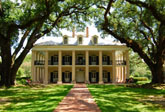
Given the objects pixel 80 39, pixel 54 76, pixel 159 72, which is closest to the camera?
pixel 159 72

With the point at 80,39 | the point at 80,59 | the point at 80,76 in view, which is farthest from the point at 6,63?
the point at 80,76

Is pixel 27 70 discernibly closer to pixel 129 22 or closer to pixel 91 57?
pixel 91 57

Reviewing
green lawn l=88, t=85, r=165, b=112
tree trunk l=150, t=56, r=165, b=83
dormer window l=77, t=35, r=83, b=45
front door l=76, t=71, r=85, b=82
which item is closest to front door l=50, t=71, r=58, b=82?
front door l=76, t=71, r=85, b=82

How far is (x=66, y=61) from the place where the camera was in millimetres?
32219

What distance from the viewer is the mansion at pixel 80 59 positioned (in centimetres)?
2962

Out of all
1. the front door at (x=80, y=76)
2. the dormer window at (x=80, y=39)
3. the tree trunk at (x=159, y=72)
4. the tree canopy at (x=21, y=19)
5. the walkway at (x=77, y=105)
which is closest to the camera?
the walkway at (x=77, y=105)

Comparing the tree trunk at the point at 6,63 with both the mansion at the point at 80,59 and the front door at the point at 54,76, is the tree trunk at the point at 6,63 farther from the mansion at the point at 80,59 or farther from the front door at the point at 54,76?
the front door at the point at 54,76

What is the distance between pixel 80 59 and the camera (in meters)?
32.5

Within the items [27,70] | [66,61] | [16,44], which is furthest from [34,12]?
[27,70]

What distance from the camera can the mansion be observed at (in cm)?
2962

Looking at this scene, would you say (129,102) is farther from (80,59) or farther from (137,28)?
(80,59)

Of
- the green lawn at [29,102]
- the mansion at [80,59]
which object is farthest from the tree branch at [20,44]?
the mansion at [80,59]

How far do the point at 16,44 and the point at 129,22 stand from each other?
585 inches

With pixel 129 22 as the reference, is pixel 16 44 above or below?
below
